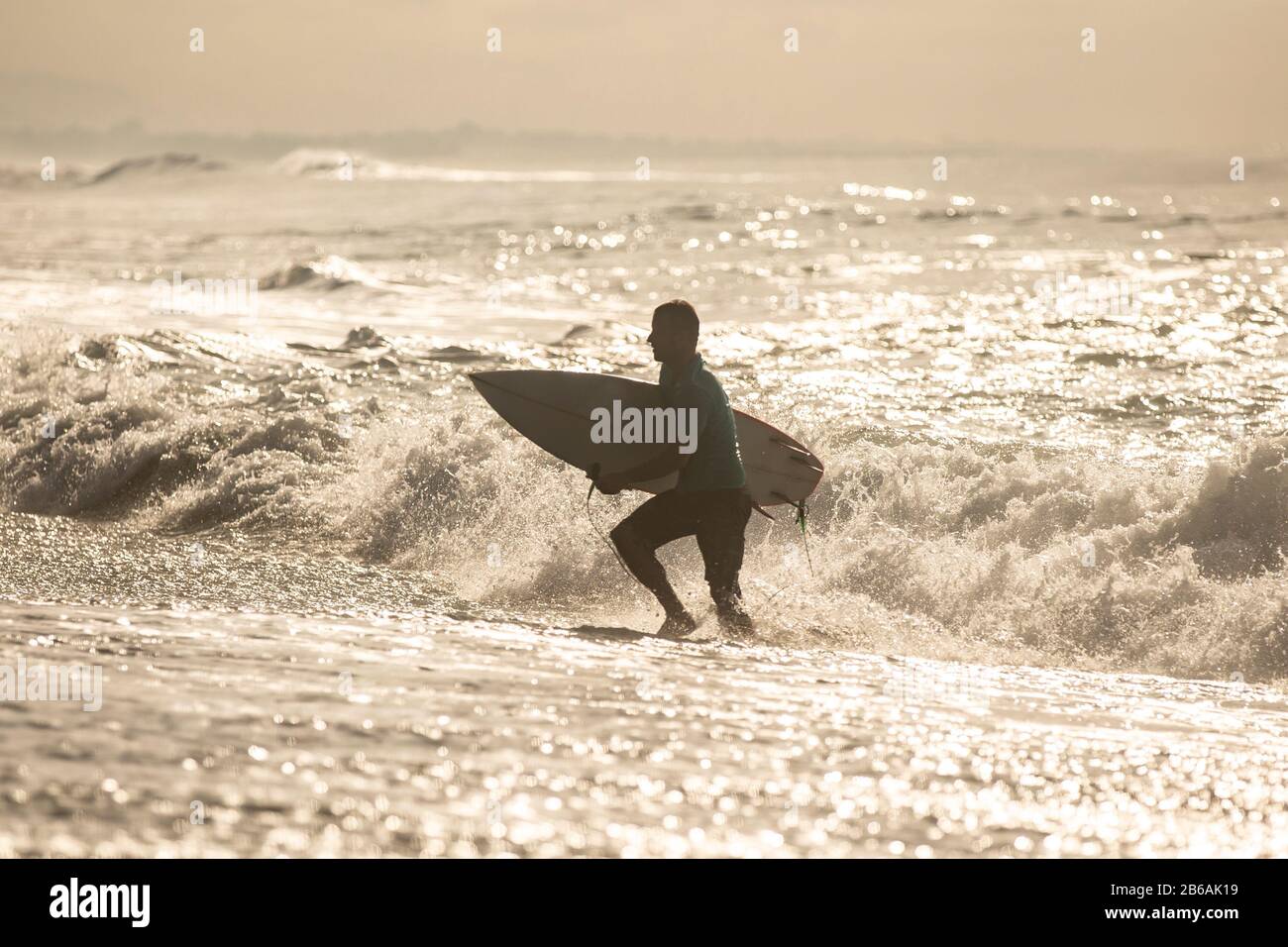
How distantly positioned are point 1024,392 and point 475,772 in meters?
10.5

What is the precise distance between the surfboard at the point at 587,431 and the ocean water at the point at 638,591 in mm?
737

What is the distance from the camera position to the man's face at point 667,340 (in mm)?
6266

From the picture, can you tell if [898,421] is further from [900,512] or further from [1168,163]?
[1168,163]

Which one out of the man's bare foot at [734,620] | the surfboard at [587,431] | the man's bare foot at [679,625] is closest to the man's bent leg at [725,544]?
the man's bare foot at [734,620]

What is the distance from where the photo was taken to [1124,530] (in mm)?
8523

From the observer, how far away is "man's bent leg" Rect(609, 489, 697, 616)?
6449mm

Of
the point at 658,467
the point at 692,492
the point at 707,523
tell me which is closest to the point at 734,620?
the point at 707,523

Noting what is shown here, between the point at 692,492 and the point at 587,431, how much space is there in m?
1.39

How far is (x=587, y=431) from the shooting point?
763 cm

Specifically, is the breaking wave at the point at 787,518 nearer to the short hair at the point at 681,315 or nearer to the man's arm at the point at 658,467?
the man's arm at the point at 658,467

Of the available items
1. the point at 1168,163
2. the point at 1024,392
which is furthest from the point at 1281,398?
the point at 1168,163

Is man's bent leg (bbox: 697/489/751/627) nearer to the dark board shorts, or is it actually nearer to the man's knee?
the dark board shorts

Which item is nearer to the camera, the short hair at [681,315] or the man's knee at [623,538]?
the short hair at [681,315]
